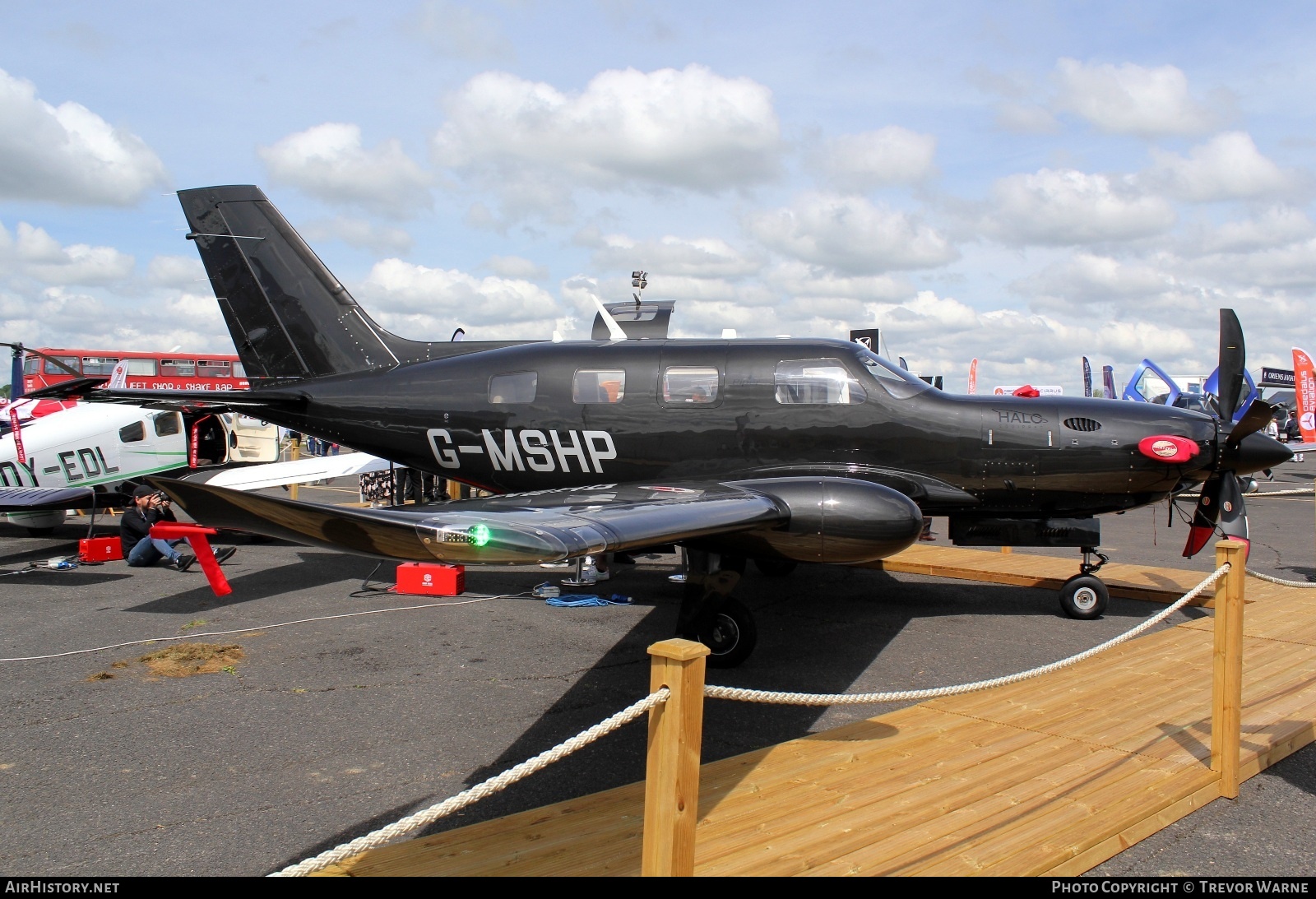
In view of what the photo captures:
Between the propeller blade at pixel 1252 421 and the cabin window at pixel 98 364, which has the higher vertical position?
the cabin window at pixel 98 364

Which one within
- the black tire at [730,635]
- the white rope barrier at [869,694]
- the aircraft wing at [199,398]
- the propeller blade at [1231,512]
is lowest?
the black tire at [730,635]

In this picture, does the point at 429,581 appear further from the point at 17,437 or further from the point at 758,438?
the point at 17,437

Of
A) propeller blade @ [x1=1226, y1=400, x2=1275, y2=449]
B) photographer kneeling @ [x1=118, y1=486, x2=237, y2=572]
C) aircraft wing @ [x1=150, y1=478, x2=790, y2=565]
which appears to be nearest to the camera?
aircraft wing @ [x1=150, y1=478, x2=790, y2=565]

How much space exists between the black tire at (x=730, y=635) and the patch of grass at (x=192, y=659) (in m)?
4.08

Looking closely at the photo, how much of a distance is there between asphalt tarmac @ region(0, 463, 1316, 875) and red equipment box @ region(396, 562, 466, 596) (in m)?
0.32

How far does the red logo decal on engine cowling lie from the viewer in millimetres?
8078

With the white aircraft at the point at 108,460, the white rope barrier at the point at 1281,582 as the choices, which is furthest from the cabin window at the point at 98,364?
the white rope barrier at the point at 1281,582

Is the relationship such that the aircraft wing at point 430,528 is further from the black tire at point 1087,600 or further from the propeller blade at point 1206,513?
the propeller blade at point 1206,513

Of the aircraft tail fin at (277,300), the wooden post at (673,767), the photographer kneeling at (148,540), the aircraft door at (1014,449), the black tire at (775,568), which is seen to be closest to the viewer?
the wooden post at (673,767)

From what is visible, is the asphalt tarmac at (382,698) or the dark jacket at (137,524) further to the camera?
the dark jacket at (137,524)

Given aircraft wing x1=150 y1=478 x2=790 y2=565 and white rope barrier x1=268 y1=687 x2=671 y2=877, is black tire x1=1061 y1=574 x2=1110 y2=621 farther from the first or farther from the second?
white rope barrier x1=268 y1=687 x2=671 y2=877

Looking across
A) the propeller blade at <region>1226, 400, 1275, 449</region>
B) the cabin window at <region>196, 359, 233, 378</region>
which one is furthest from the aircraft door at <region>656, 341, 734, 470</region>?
the cabin window at <region>196, 359, 233, 378</region>

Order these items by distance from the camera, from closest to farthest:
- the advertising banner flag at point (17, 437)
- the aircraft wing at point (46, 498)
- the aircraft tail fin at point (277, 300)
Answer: the aircraft tail fin at point (277, 300), the aircraft wing at point (46, 498), the advertising banner flag at point (17, 437)

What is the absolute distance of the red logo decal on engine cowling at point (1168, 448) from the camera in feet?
26.5
